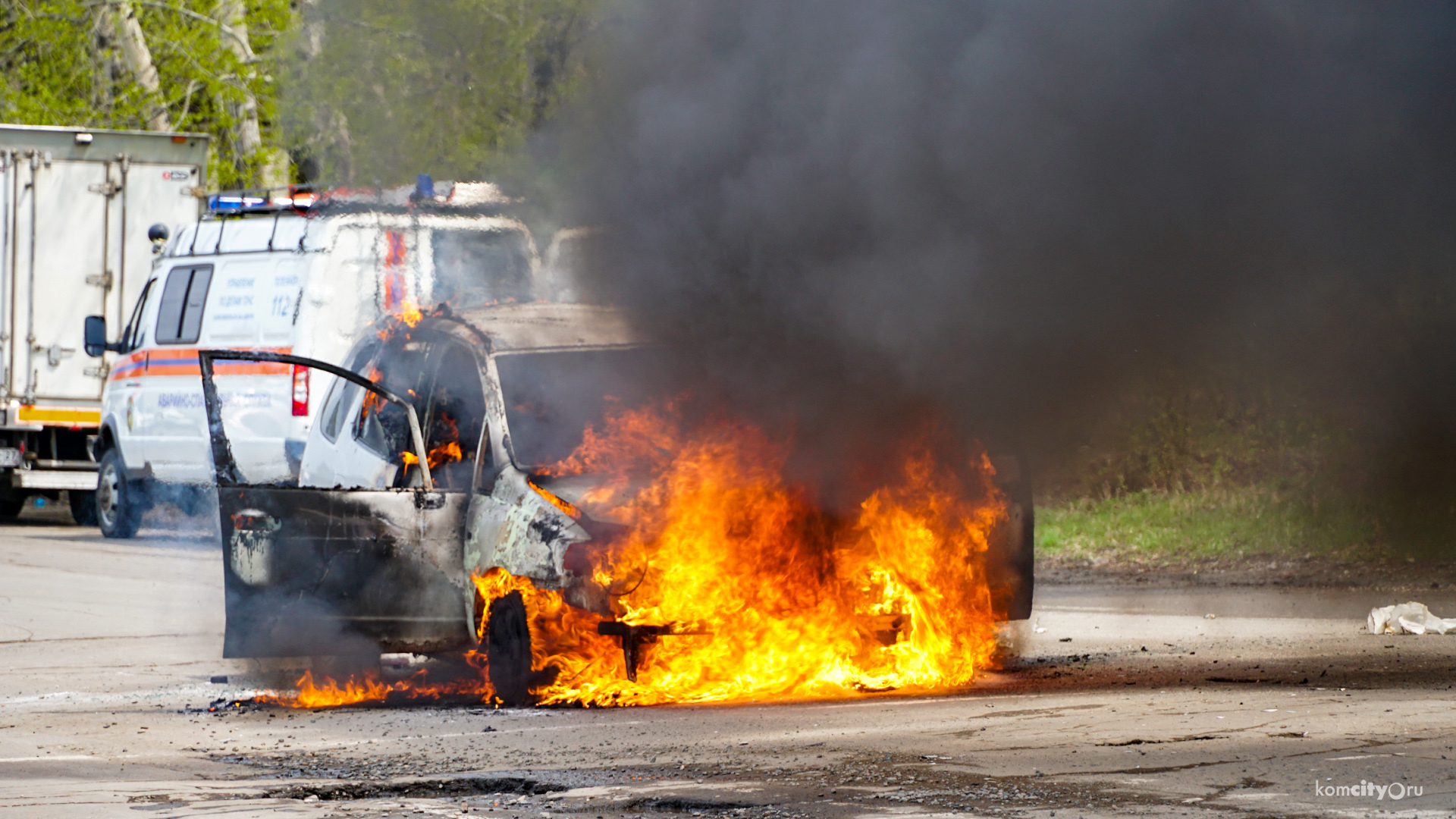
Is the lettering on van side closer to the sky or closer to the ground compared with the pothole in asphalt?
closer to the sky

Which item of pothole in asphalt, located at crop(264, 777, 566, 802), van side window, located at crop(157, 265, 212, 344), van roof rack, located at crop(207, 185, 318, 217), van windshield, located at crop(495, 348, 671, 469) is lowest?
pothole in asphalt, located at crop(264, 777, 566, 802)

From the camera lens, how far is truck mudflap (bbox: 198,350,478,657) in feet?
26.9

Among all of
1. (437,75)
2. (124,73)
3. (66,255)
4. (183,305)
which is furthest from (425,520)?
(124,73)

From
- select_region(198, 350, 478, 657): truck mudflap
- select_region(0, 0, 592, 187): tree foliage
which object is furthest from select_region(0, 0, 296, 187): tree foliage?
select_region(198, 350, 478, 657): truck mudflap

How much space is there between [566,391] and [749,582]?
133 centimetres

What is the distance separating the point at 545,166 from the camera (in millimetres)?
9516

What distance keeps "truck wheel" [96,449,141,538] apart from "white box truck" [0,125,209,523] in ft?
4.64

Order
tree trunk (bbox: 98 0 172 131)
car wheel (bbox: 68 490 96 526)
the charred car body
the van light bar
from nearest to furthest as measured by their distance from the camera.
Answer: the charred car body → the van light bar → car wheel (bbox: 68 490 96 526) → tree trunk (bbox: 98 0 172 131)

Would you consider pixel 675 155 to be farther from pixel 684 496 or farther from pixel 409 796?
pixel 409 796

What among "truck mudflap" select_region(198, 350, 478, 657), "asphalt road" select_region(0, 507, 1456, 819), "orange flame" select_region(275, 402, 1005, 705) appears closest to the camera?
"asphalt road" select_region(0, 507, 1456, 819)

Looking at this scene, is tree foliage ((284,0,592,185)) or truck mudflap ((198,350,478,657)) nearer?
truck mudflap ((198,350,478,657))

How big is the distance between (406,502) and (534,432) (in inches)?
25.7

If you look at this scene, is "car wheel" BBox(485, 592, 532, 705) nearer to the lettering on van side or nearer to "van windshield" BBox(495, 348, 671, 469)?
"van windshield" BBox(495, 348, 671, 469)

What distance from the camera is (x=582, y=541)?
7668mm
